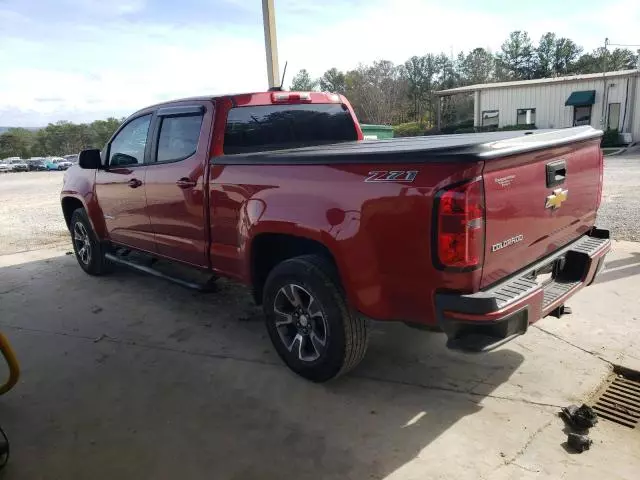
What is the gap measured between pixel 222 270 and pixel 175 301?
1.45 m

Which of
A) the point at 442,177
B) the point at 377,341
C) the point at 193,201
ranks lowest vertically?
the point at 377,341

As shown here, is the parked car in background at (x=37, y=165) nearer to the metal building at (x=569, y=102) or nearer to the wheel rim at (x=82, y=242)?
the metal building at (x=569, y=102)

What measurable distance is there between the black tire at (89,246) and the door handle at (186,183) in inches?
89.9

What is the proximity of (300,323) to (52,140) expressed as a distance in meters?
58.1

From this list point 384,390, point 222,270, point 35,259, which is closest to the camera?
point 384,390

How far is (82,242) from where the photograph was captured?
6.29m

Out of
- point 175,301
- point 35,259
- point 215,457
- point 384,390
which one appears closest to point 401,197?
point 384,390

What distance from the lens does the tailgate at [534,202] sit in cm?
261

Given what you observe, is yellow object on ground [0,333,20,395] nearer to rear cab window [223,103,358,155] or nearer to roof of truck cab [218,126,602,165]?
roof of truck cab [218,126,602,165]

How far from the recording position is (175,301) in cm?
527

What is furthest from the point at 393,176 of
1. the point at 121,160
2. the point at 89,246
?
the point at 89,246

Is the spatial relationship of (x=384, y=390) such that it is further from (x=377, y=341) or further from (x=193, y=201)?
(x=193, y=201)

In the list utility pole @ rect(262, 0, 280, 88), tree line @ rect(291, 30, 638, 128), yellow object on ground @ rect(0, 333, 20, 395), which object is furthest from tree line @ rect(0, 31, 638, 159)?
yellow object on ground @ rect(0, 333, 20, 395)

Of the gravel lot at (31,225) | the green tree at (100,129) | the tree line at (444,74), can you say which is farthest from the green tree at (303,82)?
the gravel lot at (31,225)
